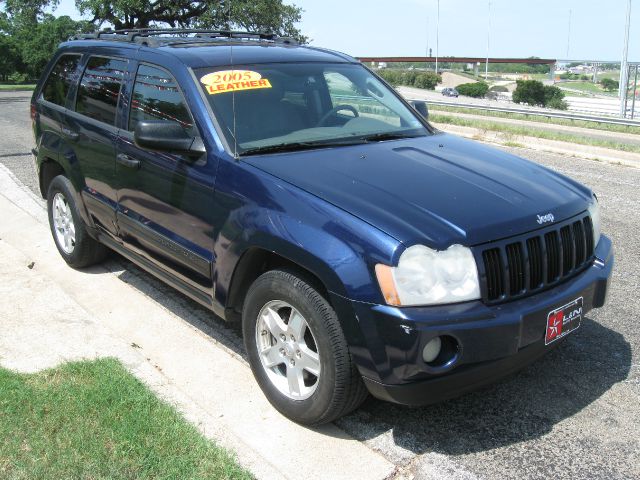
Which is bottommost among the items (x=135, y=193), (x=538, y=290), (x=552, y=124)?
(x=552, y=124)

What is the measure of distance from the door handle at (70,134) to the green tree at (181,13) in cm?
2835

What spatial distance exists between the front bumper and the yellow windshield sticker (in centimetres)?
175

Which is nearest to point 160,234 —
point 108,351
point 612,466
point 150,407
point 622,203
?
point 108,351

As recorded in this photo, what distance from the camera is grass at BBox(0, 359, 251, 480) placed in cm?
286

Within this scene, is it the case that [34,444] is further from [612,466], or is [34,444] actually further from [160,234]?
[612,466]

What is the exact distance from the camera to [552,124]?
874 inches

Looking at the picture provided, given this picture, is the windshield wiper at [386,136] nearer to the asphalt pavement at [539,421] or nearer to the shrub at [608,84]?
the asphalt pavement at [539,421]

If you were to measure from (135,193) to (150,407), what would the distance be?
154cm

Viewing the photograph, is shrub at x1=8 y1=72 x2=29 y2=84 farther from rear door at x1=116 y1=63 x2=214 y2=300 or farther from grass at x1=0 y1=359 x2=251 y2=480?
grass at x1=0 y1=359 x2=251 y2=480

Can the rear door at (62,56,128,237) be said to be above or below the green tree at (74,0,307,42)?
below

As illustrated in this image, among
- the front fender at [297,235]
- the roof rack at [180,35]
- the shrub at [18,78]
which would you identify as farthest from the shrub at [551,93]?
the front fender at [297,235]

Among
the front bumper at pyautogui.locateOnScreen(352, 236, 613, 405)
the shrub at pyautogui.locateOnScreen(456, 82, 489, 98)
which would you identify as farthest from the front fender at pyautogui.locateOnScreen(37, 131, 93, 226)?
the shrub at pyautogui.locateOnScreen(456, 82, 489, 98)

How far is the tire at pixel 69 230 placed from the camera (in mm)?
5355

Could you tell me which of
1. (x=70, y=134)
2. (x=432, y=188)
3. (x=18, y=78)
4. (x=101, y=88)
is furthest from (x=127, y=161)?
(x=18, y=78)
